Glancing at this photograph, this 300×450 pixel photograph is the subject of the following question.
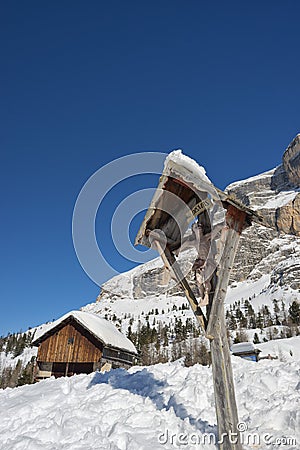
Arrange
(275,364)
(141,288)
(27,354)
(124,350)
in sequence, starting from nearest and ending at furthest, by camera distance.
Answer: (141,288), (275,364), (124,350), (27,354)

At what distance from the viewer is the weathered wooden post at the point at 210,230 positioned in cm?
547

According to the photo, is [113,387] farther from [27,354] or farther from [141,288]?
[27,354]

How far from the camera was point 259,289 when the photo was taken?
18700cm

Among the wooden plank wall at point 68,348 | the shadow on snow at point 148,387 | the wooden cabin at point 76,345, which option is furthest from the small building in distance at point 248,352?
the shadow on snow at point 148,387

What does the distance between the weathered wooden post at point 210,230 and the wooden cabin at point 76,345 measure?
54.3 ft

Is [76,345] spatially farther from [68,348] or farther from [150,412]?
[150,412]

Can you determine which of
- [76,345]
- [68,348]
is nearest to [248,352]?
[76,345]

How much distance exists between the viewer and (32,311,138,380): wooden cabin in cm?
2208

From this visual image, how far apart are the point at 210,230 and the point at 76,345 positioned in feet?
62.1

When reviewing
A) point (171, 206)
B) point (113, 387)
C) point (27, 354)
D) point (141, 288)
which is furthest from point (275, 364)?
point (27, 354)

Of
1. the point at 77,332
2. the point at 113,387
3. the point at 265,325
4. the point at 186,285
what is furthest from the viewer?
the point at 265,325

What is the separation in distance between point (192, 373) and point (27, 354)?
379 feet

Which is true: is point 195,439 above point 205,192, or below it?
below

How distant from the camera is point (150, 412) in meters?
6.75
